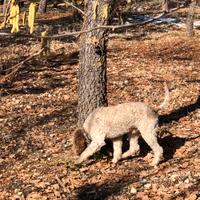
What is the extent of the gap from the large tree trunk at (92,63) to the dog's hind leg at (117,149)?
0.97 m

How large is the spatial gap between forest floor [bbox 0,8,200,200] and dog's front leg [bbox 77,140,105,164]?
23 cm

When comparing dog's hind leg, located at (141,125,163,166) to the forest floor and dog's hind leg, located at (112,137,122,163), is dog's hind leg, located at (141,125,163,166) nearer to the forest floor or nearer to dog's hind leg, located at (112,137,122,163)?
the forest floor

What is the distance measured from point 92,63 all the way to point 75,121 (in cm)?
300

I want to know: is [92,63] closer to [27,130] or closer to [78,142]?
[78,142]

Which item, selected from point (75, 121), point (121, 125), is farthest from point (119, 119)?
point (75, 121)

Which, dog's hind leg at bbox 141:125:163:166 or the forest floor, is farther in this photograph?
dog's hind leg at bbox 141:125:163:166

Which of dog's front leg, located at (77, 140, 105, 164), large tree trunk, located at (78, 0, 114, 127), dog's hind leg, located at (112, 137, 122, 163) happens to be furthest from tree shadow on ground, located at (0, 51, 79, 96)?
dog's hind leg, located at (112, 137, 122, 163)

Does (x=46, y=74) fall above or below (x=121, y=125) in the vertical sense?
below

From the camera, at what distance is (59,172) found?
9305mm

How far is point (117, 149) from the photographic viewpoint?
30.7 feet

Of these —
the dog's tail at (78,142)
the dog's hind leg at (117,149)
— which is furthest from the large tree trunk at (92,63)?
the dog's hind leg at (117,149)

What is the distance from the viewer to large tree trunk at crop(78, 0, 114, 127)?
9.19 metres

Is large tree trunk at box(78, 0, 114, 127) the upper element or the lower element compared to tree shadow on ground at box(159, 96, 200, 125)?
upper

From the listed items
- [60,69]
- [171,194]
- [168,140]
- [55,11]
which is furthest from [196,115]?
[55,11]
